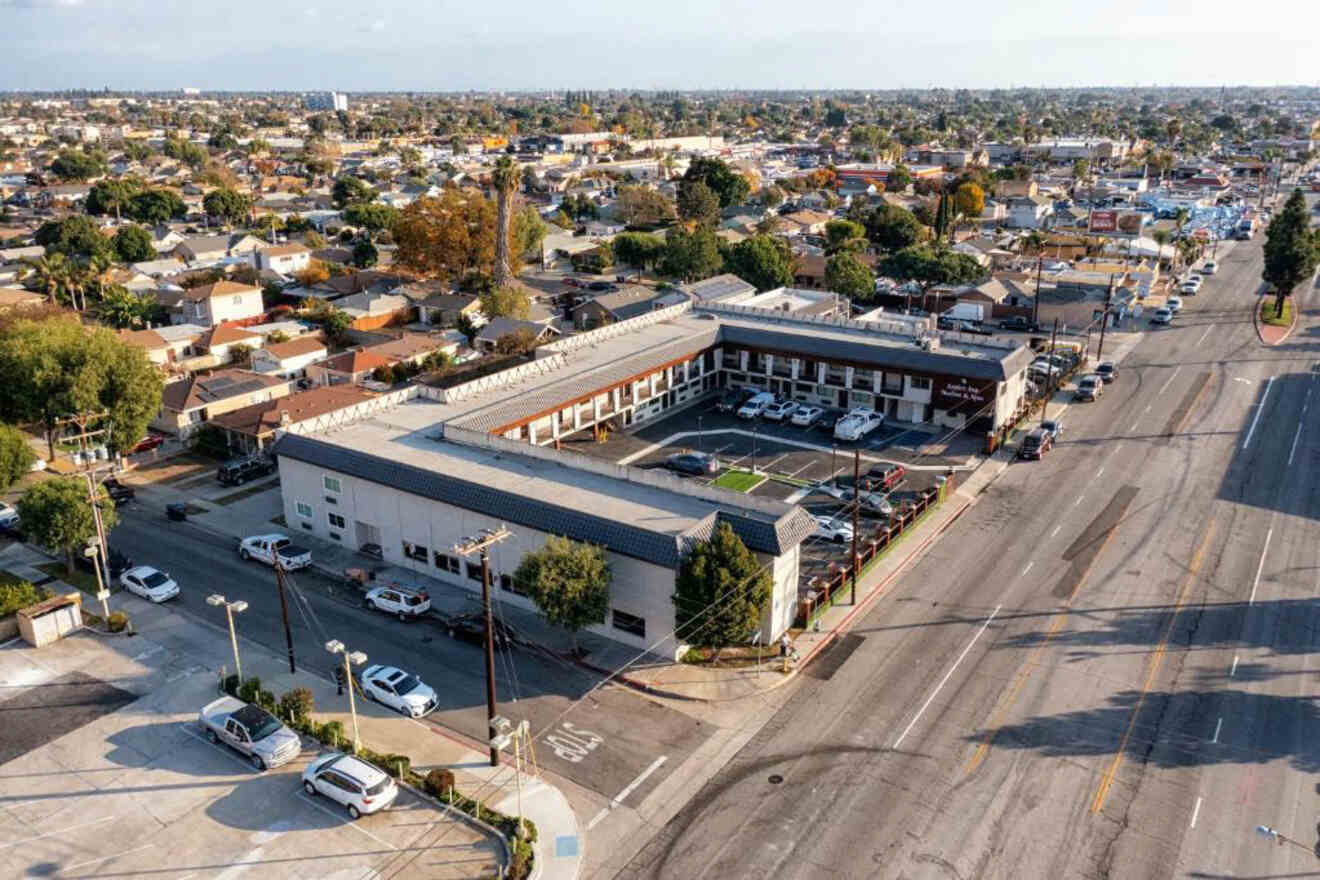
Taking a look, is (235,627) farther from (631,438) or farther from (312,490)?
(631,438)

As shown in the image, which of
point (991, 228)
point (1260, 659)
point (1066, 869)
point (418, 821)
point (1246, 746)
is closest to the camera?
point (1066, 869)

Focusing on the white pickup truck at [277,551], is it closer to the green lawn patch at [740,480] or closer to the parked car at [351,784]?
the parked car at [351,784]

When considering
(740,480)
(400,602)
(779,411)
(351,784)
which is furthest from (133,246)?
(351,784)

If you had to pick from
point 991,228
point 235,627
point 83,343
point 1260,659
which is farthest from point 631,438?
point 991,228

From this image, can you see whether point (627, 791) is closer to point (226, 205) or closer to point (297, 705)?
point (297, 705)

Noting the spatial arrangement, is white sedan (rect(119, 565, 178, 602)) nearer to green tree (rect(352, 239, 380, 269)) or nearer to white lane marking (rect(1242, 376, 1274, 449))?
white lane marking (rect(1242, 376, 1274, 449))
